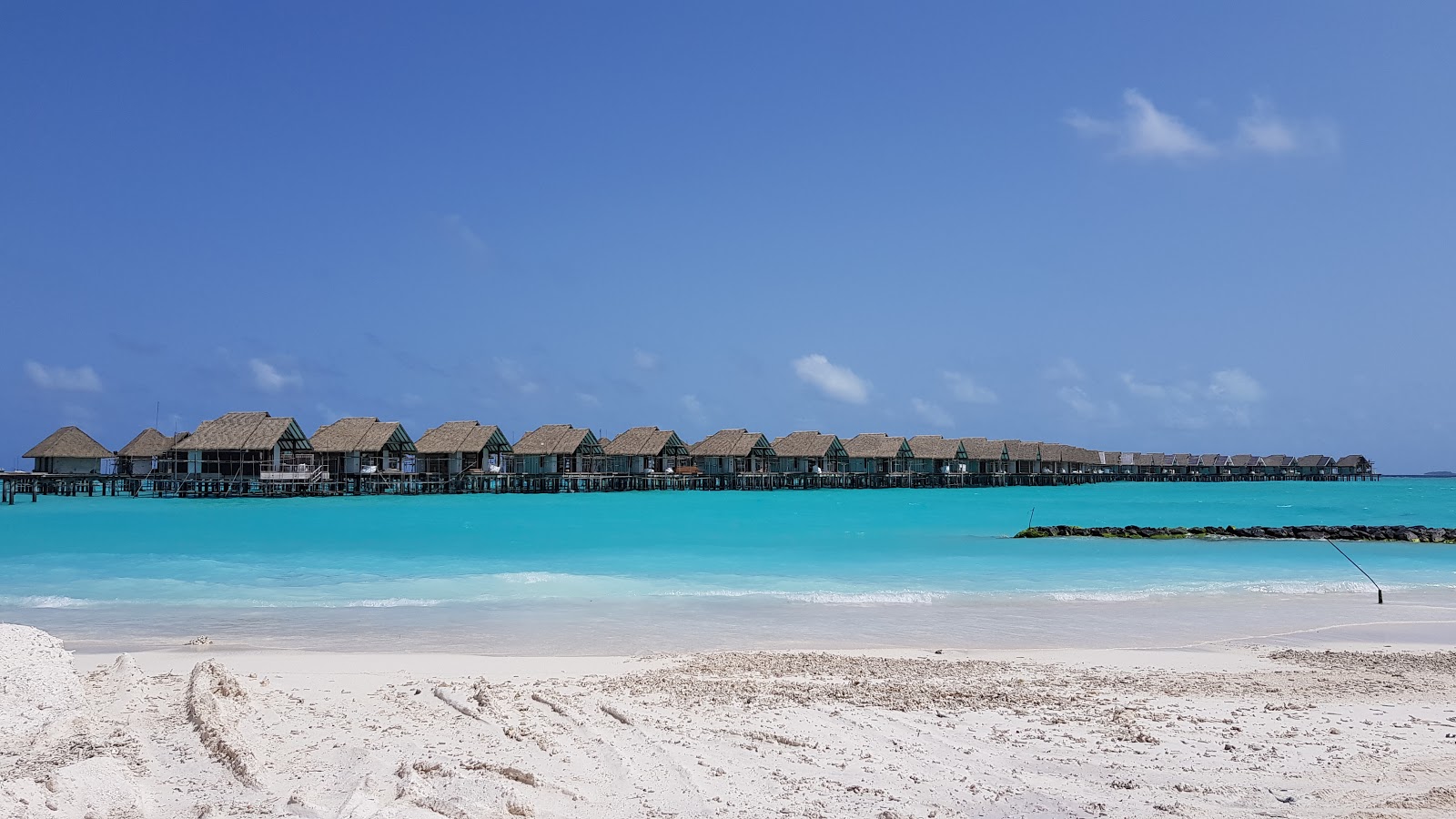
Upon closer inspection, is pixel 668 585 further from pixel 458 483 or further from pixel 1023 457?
pixel 1023 457

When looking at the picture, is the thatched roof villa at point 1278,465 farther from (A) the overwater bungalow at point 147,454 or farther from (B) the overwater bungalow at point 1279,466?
(A) the overwater bungalow at point 147,454

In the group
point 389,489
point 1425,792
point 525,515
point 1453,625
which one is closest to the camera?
point 1425,792

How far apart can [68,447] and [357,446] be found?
15172 millimetres

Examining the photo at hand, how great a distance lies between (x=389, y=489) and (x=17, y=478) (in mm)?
16848

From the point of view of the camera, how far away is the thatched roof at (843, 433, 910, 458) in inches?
2815

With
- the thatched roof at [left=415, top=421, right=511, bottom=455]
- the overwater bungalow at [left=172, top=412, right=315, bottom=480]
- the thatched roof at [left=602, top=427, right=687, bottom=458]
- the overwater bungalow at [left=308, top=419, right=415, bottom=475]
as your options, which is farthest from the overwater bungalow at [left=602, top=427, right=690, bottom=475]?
the overwater bungalow at [left=172, top=412, right=315, bottom=480]

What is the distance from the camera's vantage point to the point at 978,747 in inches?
195

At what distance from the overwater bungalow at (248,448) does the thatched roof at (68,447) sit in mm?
5420

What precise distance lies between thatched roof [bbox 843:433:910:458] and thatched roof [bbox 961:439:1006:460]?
8.73m

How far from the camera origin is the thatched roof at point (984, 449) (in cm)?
7925

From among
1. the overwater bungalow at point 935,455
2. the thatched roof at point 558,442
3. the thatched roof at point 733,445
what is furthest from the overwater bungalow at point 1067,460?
the thatched roof at point 558,442

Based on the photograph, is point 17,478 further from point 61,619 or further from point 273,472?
point 61,619

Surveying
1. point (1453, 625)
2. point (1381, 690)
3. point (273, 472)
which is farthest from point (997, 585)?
point (273, 472)

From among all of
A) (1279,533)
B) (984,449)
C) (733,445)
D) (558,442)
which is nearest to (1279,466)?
(984,449)
